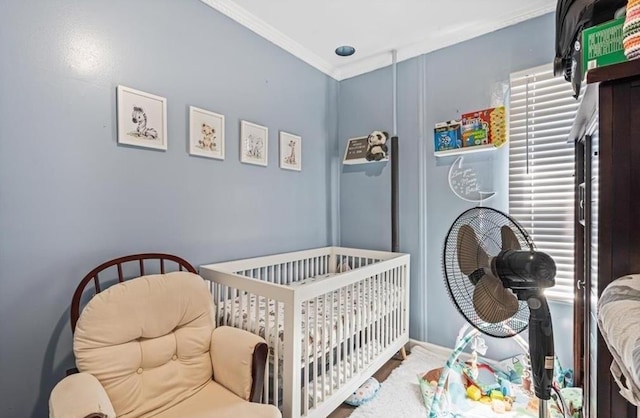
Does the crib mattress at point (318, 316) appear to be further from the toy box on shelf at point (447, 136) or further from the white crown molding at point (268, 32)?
the white crown molding at point (268, 32)

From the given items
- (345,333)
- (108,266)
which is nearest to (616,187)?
(345,333)

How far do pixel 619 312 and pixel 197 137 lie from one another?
1.98m

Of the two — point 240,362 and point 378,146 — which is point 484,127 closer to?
point 378,146

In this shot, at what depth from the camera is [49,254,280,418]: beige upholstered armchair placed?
47.1 inches

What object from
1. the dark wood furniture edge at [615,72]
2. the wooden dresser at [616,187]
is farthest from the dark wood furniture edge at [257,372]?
the dark wood furniture edge at [615,72]

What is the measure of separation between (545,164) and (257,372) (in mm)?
2160

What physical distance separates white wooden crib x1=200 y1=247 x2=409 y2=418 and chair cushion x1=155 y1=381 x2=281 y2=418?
20 cm

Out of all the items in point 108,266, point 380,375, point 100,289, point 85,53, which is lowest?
point 380,375

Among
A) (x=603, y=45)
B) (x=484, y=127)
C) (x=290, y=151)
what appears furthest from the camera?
(x=290, y=151)

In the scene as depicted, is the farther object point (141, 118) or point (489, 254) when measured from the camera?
point (141, 118)

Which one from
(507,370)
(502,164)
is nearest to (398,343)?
(507,370)

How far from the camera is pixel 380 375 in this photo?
2.25 meters

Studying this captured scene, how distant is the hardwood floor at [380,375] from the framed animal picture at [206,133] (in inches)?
68.6

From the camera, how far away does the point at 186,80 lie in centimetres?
187
